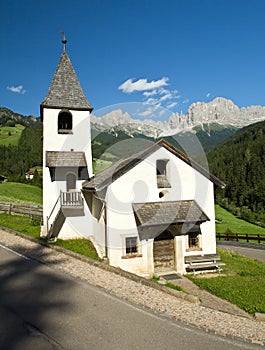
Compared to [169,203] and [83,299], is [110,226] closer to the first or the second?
[169,203]

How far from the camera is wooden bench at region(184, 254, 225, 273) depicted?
14.9m

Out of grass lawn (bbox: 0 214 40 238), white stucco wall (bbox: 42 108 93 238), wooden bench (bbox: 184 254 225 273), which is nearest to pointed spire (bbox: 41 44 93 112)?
white stucco wall (bbox: 42 108 93 238)

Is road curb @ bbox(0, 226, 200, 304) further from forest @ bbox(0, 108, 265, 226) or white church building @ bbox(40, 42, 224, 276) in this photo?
forest @ bbox(0, 108, 265, 226)

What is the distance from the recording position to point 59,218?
15.7 m

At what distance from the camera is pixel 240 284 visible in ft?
41.5

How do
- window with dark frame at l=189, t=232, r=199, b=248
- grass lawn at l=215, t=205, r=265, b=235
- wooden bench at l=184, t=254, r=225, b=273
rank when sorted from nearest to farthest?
wooden bench at l=184, t=254, r=225, b=273 < window with dark frame at l=189, t=232, r=199, b=248 < grass lawn at l=215, t=205, r=265, b=235

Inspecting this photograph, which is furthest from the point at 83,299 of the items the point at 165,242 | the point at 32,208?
the point at 32,208

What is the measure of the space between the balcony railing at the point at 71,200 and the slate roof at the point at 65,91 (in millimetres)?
5420

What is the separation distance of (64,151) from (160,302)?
1124cm

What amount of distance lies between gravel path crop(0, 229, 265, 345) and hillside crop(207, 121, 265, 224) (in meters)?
63.1

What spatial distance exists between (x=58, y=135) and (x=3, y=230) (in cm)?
685

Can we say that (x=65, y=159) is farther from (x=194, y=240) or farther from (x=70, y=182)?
(x=194, y=240)

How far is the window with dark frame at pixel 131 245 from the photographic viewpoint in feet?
46.5

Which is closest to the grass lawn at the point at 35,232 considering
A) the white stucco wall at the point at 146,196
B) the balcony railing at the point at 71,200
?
the white stucco wall at the point at 146,196
